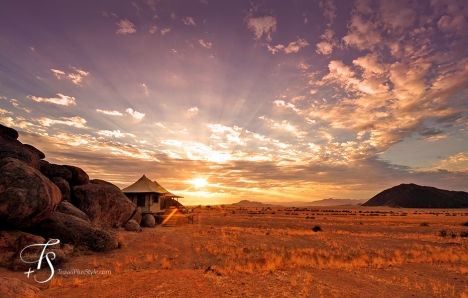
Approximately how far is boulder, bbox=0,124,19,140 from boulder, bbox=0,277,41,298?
15607 mm

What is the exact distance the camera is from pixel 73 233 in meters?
15.4

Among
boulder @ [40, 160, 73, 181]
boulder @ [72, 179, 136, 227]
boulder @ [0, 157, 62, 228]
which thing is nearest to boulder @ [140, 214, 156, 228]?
boulder @ [72, 179, 136, 227]

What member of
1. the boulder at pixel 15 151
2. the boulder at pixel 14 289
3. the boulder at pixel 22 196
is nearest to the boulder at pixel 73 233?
the boulder at pixel 22 196

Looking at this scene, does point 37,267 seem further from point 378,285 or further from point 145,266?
point 378,285

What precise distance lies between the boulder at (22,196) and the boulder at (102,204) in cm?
824

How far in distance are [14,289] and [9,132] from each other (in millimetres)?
16587

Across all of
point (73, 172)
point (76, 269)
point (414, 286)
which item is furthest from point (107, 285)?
point (73, 172)

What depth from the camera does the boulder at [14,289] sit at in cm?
711

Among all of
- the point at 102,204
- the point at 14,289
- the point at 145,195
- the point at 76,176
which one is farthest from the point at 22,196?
the point at 145,195

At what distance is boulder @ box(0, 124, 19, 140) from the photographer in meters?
19.0

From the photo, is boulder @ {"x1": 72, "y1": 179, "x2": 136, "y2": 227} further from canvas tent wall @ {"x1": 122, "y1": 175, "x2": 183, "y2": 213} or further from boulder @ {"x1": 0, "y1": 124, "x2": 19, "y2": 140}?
canvas tent wall @ {"x1": 122, "y1": 175, "x2": 183, "y2": 213}

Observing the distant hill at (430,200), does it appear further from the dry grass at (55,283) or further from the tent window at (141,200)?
the dry grass at (55,283)

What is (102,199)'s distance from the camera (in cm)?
2434

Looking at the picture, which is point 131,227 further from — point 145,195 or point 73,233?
point 145,195
